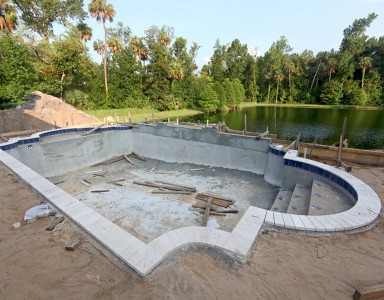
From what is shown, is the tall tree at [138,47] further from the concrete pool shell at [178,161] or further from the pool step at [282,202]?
the pool step at [282,202]

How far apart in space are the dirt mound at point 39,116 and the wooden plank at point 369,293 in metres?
19.0

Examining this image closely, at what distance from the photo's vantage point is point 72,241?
3357 mm

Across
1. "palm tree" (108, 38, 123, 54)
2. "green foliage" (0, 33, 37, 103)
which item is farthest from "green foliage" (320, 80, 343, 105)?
"green foliage" (0, 33, 37, 103)

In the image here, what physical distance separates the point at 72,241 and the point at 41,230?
86cm

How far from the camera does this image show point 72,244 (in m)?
3.26

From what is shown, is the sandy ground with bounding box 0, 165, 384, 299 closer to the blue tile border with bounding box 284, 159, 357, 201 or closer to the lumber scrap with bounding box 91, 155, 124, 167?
the blue tile border with bounding box 284, 159, 357, 201

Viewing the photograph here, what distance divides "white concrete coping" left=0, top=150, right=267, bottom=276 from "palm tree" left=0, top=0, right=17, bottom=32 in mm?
29002

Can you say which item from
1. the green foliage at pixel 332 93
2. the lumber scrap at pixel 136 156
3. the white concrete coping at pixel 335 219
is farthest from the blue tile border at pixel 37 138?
the green foliage at pixel 332 93

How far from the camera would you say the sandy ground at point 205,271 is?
2580 mm

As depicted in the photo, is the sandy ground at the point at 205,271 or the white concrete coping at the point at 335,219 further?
the white concrete coping at the point at 335,219

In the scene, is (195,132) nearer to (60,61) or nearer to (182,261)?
(182,261)

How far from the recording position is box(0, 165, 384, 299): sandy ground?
258 centimetres

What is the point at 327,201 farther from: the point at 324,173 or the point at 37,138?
the point at 37,138

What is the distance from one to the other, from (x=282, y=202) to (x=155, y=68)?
32.8 m
